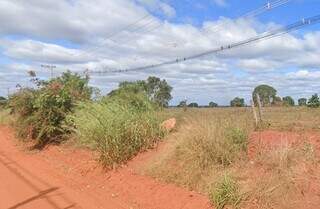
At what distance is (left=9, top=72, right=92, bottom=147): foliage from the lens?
20.6 metres

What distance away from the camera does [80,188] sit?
13.3 m

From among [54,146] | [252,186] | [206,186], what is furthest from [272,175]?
[54,146]

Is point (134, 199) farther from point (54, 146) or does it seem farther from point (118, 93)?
point (54, 146)

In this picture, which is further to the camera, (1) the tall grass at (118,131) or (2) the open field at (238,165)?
(1) the tall grass at (118,131)

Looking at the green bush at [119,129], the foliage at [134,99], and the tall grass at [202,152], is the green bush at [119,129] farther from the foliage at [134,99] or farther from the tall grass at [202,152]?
the tall grass at [202,152]

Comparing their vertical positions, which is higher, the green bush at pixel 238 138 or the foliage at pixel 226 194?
the green bush at pixel 238 138

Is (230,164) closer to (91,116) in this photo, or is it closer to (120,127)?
(120,127)

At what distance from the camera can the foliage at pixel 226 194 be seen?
948 cm

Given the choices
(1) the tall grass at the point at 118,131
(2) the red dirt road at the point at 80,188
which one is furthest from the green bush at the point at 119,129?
(2) the red dirt road at the point at 80,188

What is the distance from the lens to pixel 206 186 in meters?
10.6

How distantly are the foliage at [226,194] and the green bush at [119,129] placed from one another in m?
5.46

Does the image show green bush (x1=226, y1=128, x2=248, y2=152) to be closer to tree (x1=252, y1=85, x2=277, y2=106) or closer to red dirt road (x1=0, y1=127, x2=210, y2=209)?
red dirt road (x1=0, y1=127, x2=210, y2=209)

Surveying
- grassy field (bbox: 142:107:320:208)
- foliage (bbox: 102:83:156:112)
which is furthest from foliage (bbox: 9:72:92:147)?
grassy field (bbox: 142:107:320:208)

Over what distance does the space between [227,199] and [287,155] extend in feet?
5.93
